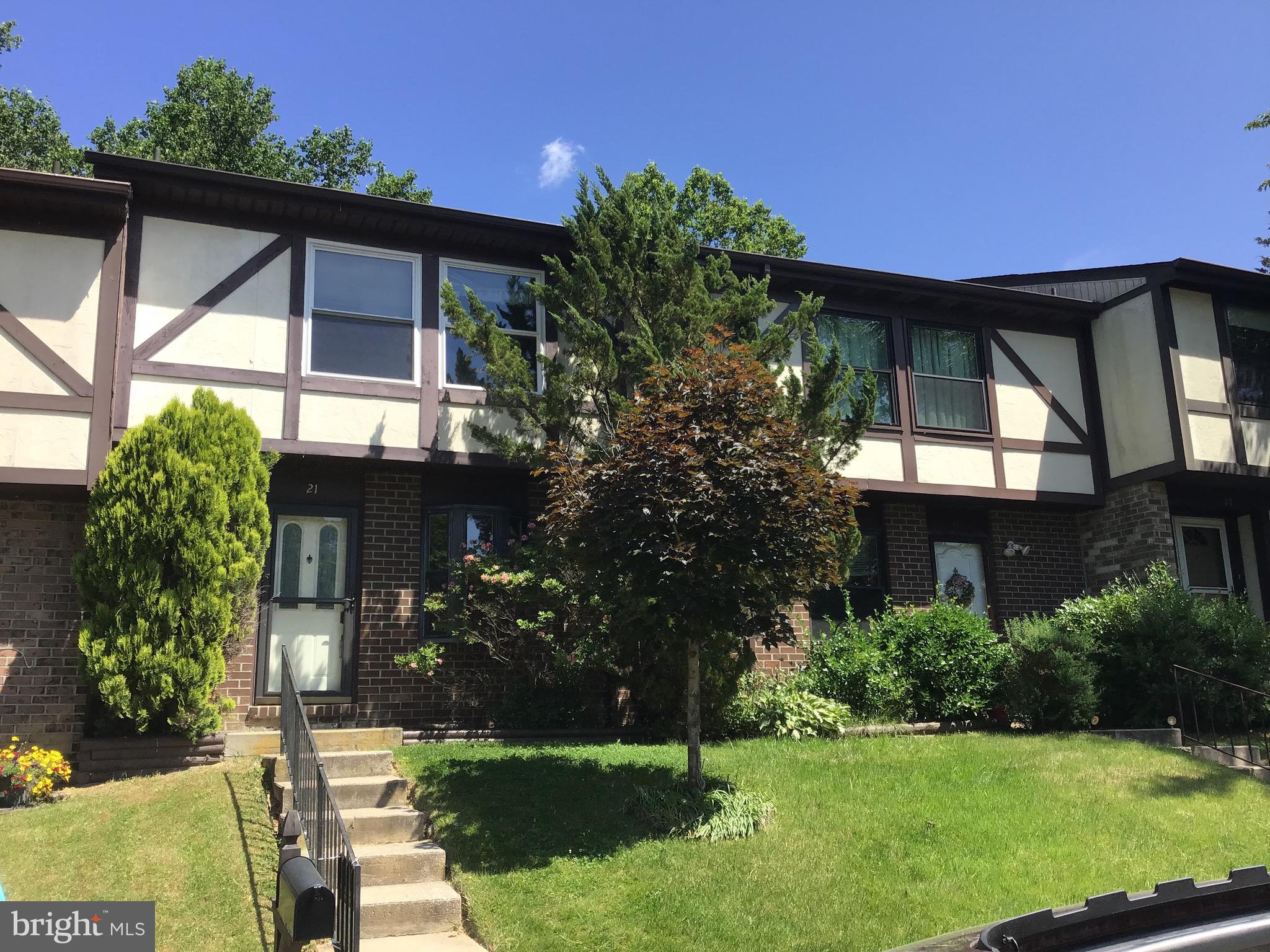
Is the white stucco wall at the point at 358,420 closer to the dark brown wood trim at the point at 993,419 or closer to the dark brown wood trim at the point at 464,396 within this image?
the dark brown wood trim at the point at 464,396

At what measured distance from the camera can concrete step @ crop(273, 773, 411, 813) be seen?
7.94m

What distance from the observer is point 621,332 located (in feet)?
38.6

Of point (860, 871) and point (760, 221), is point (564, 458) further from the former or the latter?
point (760, 221)

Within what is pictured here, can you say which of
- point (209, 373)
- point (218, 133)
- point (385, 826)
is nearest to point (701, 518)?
point (385, 826)

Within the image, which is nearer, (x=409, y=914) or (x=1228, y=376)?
(x=409, y=914)

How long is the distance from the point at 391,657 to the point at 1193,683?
8.98 m

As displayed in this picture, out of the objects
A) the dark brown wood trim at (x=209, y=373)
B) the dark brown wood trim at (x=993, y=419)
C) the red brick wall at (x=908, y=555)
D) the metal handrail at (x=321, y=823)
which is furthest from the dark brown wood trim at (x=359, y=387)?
the dark brown wood trim at (x=993, y=419)

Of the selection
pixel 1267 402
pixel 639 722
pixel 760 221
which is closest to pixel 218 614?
pixel 639 722

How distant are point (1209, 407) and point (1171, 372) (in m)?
0.81

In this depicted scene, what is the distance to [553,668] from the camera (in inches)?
443

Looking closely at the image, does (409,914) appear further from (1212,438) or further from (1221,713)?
(1212,438)

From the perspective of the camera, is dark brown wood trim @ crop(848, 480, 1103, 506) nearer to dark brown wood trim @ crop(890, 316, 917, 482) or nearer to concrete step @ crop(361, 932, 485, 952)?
dark brown wood trim @ crop(890, 316, 917, 482)

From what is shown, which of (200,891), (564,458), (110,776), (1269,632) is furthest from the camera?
(1269,632)

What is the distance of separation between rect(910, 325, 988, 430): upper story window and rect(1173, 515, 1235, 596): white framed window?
387 centimetres
